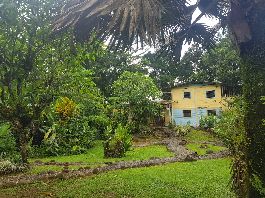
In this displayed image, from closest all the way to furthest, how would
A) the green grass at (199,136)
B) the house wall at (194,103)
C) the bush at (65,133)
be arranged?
the bush at (65,133) → the green grass at (199,136) → the house wall at (194,103)

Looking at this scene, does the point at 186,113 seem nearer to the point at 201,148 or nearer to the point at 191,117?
the point at 191,117

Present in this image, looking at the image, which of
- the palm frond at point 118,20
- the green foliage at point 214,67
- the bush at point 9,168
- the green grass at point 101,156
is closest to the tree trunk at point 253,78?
the palm frond at point 118,20

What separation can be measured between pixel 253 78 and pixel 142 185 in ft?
17.3

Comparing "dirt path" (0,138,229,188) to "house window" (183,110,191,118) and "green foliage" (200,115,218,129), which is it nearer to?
"green foliage" (200,115,218,129)

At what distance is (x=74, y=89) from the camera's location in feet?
42.2

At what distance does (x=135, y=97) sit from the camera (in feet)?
94.2

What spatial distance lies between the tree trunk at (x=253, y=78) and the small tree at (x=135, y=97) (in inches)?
849

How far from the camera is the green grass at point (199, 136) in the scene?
90.3 feet

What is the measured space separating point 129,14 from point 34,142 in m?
17.7

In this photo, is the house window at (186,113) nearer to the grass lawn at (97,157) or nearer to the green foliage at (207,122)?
the green foliage at (207,122)

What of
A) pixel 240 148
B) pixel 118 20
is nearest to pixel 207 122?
pixel 240 148

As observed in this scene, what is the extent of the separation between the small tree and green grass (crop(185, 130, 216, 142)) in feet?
11.2

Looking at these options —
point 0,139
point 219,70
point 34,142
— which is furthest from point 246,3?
point 219,70

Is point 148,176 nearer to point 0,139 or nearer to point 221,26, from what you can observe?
point 221,26
